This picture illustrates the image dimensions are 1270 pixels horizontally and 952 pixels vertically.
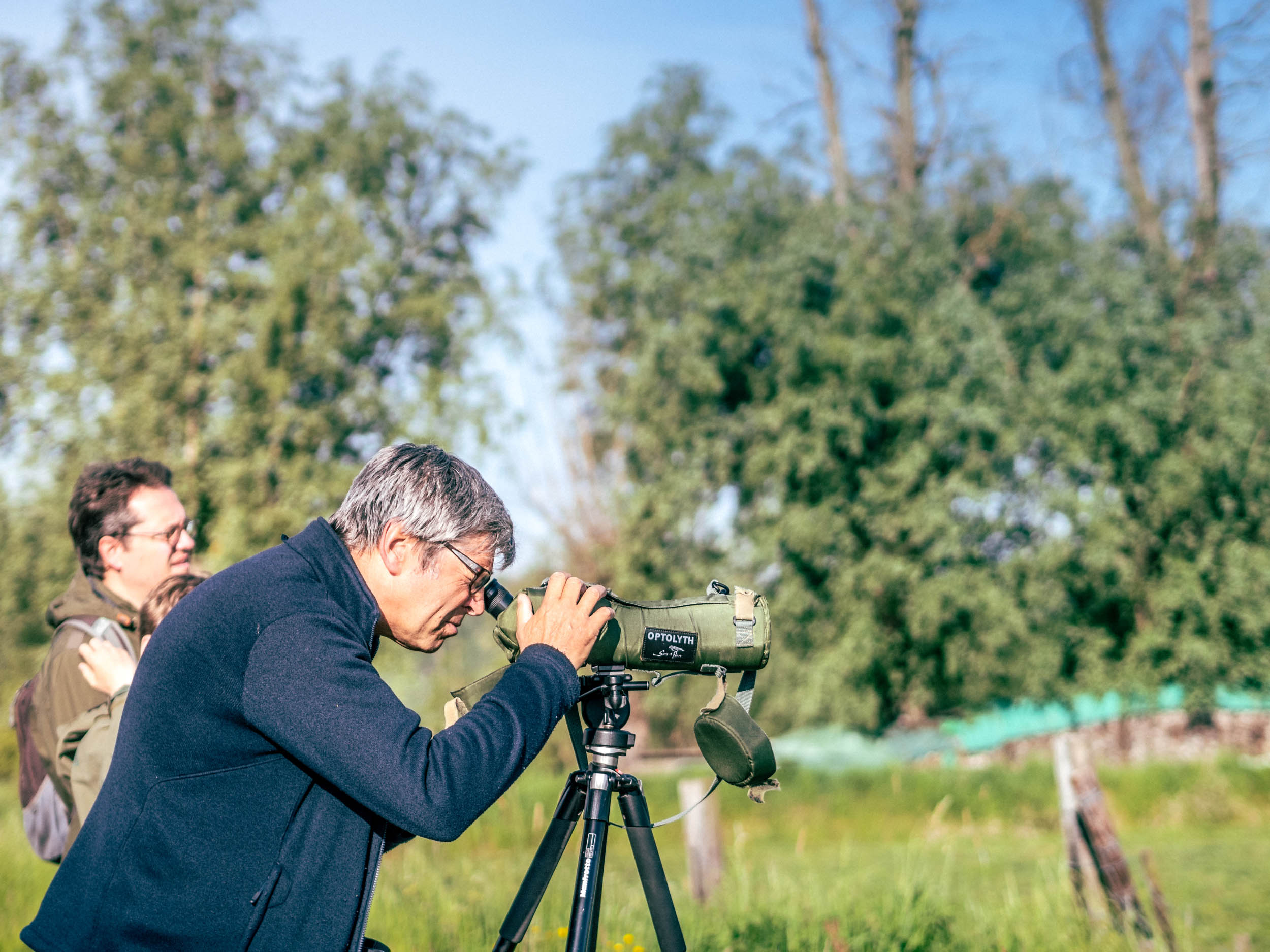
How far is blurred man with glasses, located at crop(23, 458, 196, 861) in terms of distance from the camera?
2.67m

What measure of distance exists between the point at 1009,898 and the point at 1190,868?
675 centimetres

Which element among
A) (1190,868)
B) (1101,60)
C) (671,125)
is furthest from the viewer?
(671,125)

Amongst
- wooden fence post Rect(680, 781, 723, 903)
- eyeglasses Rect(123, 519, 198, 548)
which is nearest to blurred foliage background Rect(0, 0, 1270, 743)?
wooden fence post Rect(680, 781, 723, 903)

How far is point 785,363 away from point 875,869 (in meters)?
11.3

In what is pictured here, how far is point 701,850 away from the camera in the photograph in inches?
218

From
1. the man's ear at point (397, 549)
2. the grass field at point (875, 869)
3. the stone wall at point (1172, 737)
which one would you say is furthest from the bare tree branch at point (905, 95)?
the man's ear at point (397, 549)

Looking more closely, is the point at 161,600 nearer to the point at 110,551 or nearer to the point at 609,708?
the point at 110,551

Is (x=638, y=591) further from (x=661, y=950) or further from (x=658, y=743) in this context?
(x=661, y=950)

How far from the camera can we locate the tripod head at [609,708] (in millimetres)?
2117

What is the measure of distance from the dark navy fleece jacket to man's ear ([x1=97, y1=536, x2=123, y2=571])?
4.39 ft

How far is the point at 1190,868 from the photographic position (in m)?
9.80

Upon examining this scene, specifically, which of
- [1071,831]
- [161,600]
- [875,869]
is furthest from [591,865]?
[875,869]

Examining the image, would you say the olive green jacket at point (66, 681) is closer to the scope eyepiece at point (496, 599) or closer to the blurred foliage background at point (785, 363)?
the scope eyepiece at point (496, 599)

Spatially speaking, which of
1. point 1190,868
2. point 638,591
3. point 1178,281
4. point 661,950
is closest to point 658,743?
point 638,591
